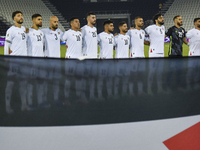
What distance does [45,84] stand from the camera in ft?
6.94

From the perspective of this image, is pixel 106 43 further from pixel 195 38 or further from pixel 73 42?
pixel 195 38

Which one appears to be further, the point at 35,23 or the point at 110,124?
the point at 35,23

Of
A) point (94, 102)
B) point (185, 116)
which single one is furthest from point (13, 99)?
point (185, 116)

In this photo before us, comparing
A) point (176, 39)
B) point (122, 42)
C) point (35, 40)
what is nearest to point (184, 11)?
point (176, 39)

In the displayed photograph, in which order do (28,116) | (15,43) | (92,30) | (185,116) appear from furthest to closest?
(92,30), (15,43), (185,116), (28,116)

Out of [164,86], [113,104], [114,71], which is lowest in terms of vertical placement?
[113,104]

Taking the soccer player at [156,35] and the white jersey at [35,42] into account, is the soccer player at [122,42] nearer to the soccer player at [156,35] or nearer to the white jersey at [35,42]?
the soccer player at [156,35]

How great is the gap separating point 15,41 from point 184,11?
16.5 m

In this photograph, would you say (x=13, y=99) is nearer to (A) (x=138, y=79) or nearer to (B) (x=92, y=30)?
(A) (x=138, y=79)

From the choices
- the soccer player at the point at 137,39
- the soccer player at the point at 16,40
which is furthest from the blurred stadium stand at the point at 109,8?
the soccer player at the point at 16,40

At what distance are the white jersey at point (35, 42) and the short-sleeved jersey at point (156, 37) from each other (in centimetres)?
221

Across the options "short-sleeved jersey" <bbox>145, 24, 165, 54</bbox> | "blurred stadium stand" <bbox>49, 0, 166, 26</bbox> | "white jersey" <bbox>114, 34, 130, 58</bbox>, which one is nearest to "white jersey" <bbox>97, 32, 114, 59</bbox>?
"white jersey" <bbox>114, 34, 130, 58</bbox>

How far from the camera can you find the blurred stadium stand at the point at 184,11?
17.2m

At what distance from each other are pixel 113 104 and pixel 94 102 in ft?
0.59
